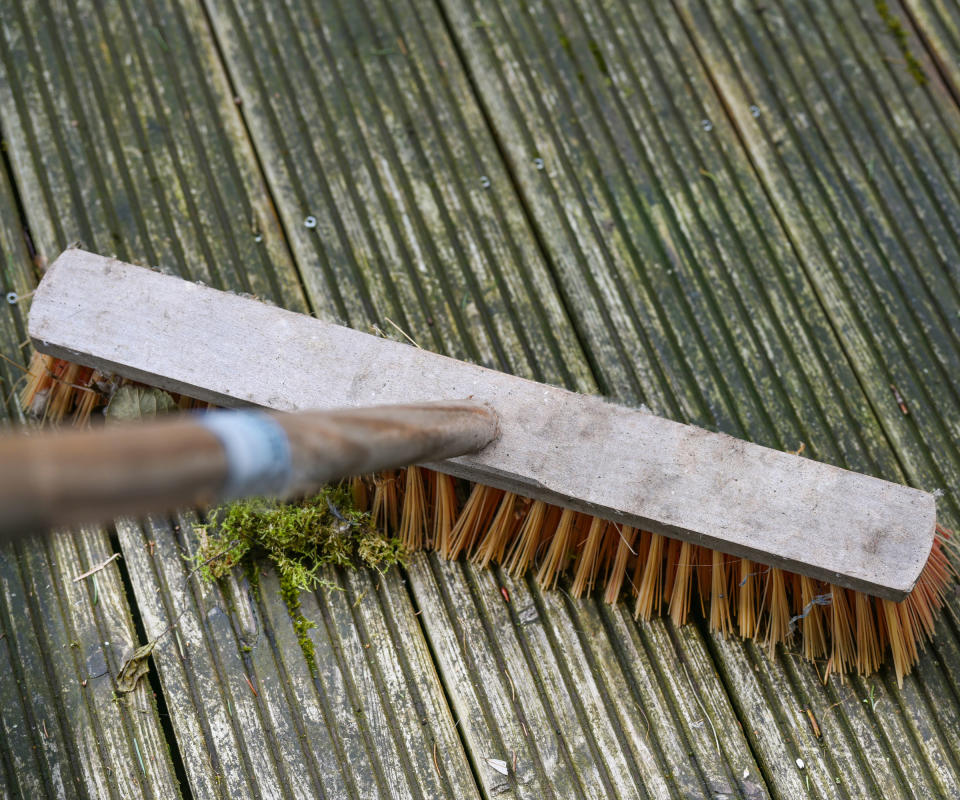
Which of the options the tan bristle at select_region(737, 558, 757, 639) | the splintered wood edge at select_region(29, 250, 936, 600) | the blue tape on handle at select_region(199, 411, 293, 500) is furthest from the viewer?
the tan bristle at select_region(737, 558, 757, 639)

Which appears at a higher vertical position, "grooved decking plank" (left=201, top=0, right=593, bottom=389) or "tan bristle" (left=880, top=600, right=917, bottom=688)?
"grooved decking plank" (left=201, top=0, right=593, bottom=389)

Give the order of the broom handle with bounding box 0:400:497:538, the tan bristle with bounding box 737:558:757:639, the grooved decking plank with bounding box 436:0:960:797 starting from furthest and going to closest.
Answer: the grooved decking plank with bounding box 436:0:960:797
the tan bristle with bounding box 737:558:757:639
the broom handle with bounding box 0:400:497:538

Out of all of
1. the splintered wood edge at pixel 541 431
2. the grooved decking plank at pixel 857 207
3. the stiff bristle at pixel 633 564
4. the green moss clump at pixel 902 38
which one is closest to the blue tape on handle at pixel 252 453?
the splintered wood edge at pixel 541 431

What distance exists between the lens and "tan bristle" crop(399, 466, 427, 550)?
1516mm

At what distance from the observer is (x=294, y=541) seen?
5.04 feet

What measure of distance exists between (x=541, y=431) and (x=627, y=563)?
334 mm

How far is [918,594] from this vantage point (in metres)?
1.48

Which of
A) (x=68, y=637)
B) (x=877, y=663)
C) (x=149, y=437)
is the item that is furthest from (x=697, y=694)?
(x=149, y=437)

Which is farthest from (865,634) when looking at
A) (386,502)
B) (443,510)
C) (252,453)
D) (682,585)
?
(252,453)

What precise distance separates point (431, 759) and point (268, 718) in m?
0.28

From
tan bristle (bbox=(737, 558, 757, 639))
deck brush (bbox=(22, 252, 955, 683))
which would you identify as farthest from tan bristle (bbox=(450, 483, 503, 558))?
tan bristle (bbox=(737, 558, 757, 639))

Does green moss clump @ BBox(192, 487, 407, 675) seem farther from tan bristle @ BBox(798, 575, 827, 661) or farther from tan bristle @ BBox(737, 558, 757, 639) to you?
tan bristle @ BBox(798, 575, 827, 661)

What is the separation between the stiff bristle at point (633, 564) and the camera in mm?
1497

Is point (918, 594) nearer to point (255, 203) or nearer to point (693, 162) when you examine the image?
point (693, 162)
